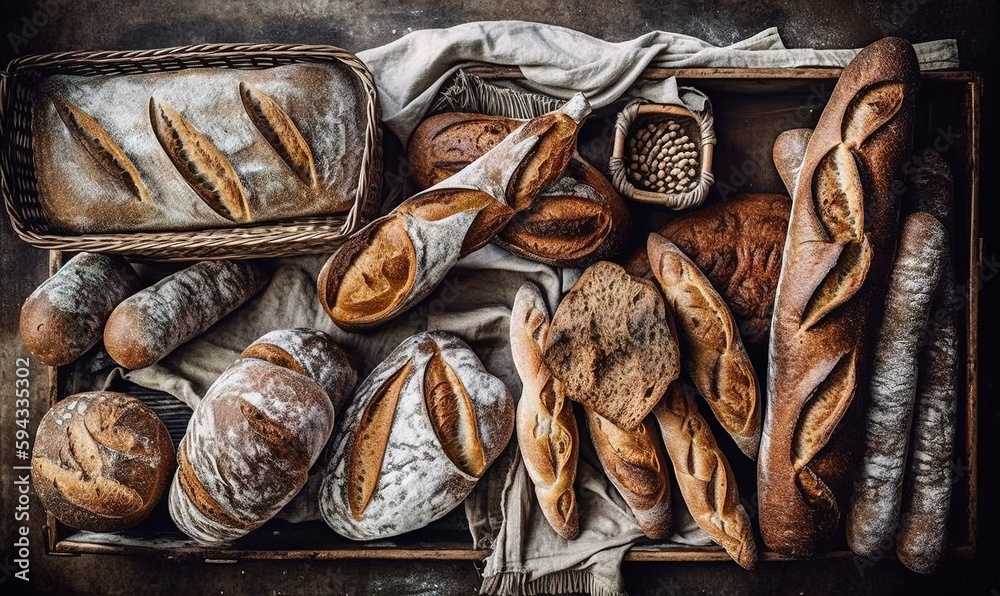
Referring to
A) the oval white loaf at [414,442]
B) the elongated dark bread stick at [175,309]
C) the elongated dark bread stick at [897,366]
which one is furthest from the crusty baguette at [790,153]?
the elongated dark bread stick at [175,309]

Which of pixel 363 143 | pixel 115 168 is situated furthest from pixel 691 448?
pixel 115 168

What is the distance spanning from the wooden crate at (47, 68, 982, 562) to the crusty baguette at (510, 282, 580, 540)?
1.28 ft

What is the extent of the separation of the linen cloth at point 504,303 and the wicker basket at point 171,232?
12.7 inches

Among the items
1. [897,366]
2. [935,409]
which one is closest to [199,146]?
[897,366]

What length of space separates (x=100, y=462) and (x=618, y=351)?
2018 millimetres

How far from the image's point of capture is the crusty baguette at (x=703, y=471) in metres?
2.60

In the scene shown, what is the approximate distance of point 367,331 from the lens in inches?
113

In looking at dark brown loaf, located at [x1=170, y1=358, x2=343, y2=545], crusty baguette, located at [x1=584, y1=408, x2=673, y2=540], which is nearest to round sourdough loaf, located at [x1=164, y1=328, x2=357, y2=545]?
dark brown loaf, located at [x1=170, y1=358, x2=343, y2=545]

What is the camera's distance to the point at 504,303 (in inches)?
115

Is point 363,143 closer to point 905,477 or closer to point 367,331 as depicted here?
point 367,331

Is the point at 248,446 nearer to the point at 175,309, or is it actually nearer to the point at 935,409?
the point at 175,309

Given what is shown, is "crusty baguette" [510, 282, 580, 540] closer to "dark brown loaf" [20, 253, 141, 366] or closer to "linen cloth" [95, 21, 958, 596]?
"linen cloth" [95, 21, 958, 596]

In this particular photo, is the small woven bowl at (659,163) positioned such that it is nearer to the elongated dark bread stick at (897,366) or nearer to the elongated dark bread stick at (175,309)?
the elongated dark bread stick at (897,366)

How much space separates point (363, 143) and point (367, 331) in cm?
81
